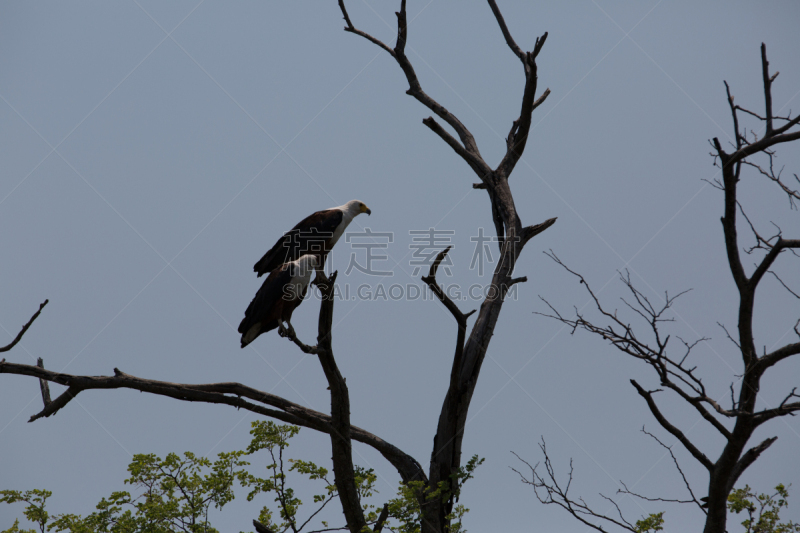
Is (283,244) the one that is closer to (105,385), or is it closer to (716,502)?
(105,385)

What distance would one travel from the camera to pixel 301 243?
6406mm

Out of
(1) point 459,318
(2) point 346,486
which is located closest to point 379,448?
(2) point 346,486

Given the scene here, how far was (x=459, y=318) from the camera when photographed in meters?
4.32

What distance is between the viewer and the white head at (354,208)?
23.9 ft

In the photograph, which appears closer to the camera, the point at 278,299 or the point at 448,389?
the point at 448,389

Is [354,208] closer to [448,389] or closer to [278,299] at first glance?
[278,299]

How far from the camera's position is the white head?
7.29 metres

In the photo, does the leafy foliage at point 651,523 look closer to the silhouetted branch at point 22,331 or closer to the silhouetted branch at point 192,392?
the silhouetted branch at point 192,392

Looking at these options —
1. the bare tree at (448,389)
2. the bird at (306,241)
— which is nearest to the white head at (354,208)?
the bird at (306,241)

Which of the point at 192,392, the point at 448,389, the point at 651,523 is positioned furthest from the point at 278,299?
the point at 651,523

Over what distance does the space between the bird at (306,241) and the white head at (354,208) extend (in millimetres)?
432

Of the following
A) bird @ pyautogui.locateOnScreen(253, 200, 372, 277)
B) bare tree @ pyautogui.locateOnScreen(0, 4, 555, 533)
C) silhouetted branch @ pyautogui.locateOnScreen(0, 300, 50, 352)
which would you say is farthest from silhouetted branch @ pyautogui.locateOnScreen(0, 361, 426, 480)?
bird @ pyautogui.locateOnScreen(253, 200, 372, 277)

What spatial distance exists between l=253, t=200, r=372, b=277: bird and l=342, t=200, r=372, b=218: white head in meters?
0.43

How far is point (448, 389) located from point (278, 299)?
1.95 metres
